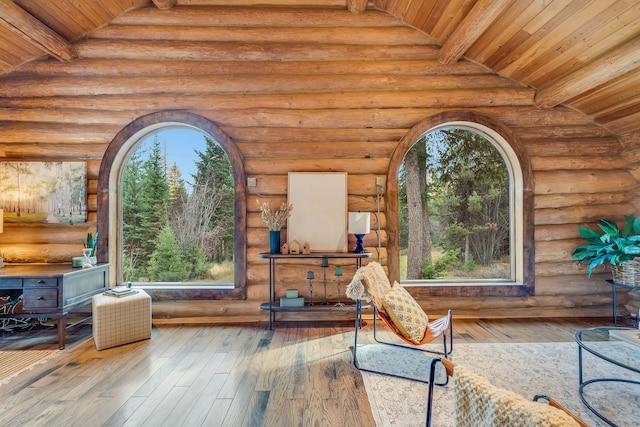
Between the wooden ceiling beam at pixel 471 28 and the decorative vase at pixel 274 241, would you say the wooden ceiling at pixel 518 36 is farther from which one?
the decorative vase at pixel 274 241

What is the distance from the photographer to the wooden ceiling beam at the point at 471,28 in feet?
10.0

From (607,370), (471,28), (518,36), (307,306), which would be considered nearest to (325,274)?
(307,306)

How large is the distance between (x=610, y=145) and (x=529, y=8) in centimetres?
245

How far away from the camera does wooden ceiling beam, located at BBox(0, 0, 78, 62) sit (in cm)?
315

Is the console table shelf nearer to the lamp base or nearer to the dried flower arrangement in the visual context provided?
the lamp base

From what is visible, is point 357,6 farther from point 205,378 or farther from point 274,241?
point 205,378

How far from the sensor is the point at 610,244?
3.78 m

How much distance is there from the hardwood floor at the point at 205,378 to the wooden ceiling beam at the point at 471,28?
134 inches

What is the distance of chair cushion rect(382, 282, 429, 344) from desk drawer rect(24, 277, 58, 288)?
338 cm

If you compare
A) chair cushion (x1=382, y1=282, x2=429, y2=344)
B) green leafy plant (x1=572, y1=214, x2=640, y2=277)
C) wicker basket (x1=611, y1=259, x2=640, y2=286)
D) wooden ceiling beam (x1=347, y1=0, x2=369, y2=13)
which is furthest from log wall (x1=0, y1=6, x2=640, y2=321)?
chair cushion (x1=382, y1=282, x2=429, y2=344)

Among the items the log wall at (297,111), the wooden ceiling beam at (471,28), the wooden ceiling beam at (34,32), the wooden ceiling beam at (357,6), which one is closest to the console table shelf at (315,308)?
the log wall at (297,111)

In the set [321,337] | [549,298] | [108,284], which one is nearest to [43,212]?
[108,284]

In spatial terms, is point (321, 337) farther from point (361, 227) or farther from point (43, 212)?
point (43, 212)

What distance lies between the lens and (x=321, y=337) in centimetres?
355
